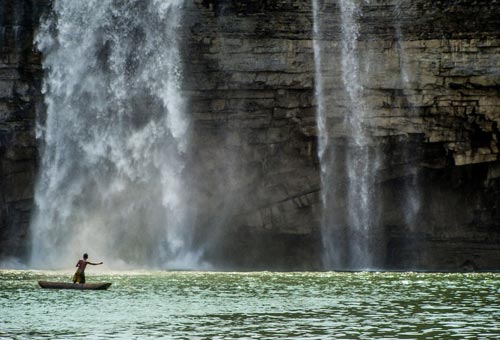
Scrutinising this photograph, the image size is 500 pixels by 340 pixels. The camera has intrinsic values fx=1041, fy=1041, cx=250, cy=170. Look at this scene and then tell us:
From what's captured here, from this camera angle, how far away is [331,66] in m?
47.0

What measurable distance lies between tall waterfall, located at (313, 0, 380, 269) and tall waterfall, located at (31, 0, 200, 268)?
20.7 ft

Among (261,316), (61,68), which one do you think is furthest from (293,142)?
(261,316)

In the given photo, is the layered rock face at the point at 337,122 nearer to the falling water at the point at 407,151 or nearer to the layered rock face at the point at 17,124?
the falling water at the point at 407,151

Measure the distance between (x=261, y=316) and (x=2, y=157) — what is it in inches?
1059

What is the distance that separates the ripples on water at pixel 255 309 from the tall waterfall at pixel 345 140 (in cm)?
1150

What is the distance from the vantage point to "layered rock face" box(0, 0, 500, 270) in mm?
45938

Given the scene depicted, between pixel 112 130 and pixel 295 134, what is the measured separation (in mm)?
8404

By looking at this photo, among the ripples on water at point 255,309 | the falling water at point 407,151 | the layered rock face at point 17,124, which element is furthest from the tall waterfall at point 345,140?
the layered rock face at point 17,124

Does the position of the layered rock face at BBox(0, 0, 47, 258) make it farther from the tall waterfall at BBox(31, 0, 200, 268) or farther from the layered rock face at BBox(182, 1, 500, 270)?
the layered rock face at BBox(182, 1, 500, 270)

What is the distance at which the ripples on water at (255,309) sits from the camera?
66.1 ft

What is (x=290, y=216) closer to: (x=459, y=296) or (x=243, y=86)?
(x=243, y=86)

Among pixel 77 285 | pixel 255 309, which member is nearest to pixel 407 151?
pixel 77 285

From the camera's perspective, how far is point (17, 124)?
47312mm

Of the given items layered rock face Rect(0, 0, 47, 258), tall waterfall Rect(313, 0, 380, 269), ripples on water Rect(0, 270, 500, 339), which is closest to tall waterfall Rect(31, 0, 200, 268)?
layered rock face Rect(0, 0, 47, 258)
